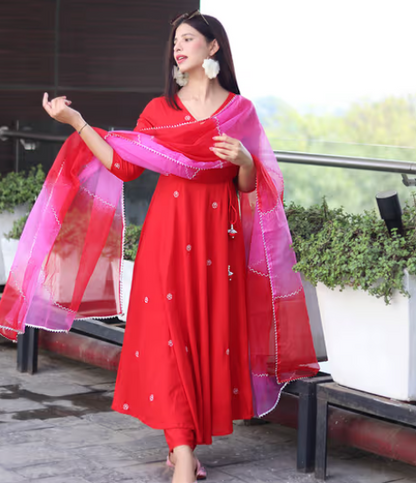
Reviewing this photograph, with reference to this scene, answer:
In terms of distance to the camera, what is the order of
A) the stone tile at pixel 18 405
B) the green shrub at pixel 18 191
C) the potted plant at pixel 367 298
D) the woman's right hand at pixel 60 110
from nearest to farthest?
the potted plant at pixel 367 298, the woman's right hand at pixel 60 110, the stone tile at pixel 18 405, the green shrub at pixel 18 191

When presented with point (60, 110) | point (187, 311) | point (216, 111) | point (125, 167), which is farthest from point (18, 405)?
point (216, 111)

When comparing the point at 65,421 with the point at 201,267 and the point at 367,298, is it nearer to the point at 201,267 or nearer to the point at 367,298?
the point at 201,267

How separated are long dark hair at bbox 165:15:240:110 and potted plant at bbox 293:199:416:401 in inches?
20.7

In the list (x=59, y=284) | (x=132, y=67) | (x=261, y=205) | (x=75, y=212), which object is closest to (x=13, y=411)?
(x=59, y=284)

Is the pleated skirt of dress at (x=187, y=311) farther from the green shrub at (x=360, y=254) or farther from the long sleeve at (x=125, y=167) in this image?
the green shrub at (x=360, y=254)

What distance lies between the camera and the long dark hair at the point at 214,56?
2.79m

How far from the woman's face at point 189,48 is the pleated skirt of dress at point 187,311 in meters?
0.33

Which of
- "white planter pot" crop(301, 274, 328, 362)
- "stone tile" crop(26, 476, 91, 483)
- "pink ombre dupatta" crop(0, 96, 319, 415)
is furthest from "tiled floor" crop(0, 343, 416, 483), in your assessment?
"white planter pot" crop(301, 274, 328, 362)

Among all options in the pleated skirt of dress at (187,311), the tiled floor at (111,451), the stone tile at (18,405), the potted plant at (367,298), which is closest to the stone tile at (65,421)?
the tiled floor at (111,451)

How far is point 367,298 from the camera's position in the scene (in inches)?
104

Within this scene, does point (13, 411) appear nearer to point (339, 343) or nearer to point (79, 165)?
point (79, 165)

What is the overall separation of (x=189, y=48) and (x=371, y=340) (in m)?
0.98

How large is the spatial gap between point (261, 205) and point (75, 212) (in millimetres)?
701

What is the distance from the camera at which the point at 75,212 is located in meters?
3.23
